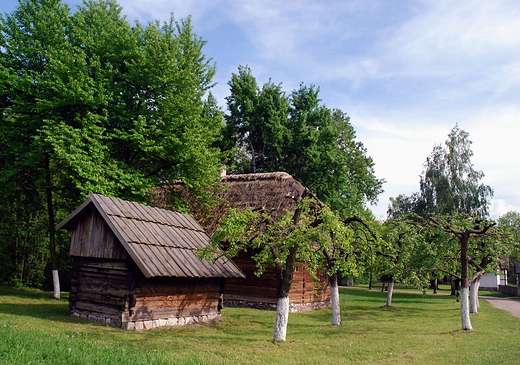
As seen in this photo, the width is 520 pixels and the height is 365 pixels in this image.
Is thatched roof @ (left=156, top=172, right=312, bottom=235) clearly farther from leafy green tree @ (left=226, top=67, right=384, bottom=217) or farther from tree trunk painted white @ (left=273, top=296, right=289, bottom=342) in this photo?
tree trunk painted white @ (left=273, top=296, right=289, bottom=342)

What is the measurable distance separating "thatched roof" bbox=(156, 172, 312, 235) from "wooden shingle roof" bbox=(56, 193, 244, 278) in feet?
19.0

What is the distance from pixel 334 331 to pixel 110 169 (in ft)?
38.7

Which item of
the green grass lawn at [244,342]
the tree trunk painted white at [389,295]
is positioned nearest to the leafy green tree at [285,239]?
the green grass lawn at [244,342]

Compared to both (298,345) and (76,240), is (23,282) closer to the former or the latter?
(76,240)

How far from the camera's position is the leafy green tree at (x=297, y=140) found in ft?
102

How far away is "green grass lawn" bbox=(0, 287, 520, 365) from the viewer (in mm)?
8578

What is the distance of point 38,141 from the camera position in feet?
59.3

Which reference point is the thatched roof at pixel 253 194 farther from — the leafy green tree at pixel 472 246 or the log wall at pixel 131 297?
the leafy green tree at pixel 472 246

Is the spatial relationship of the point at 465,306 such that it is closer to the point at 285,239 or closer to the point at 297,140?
the point at 285,239

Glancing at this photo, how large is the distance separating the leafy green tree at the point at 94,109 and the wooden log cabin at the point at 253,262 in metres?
1.86

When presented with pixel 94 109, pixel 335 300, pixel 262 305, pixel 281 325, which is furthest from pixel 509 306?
pixel 94 109

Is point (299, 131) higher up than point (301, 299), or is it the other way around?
point (299, 131)

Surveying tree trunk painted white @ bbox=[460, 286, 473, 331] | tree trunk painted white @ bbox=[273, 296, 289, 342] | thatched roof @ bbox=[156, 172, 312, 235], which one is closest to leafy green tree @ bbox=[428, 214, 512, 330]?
tree trunk painted white @ bbox=[460, 286, 473, 331]

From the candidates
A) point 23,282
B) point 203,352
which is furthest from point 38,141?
point 203,352
